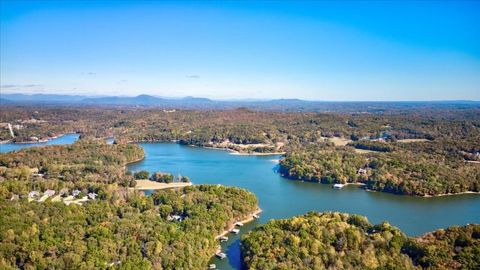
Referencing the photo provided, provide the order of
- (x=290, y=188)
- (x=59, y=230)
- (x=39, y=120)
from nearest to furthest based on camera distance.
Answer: (x=59, y=230)
(x=290, y=188)
(x=39, y=120)

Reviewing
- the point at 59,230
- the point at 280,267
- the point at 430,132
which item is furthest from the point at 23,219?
the point at 430,132

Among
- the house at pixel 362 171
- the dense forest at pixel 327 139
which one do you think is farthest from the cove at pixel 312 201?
the house at pixel 362 171

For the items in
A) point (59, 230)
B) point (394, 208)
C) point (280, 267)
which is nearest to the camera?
point (280, 267)

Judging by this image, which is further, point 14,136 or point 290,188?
point 14,136

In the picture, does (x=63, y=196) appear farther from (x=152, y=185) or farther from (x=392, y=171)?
(x=392, y=171)

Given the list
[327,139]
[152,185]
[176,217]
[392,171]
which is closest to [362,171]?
[392,171]

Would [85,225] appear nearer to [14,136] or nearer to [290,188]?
[290,188]
